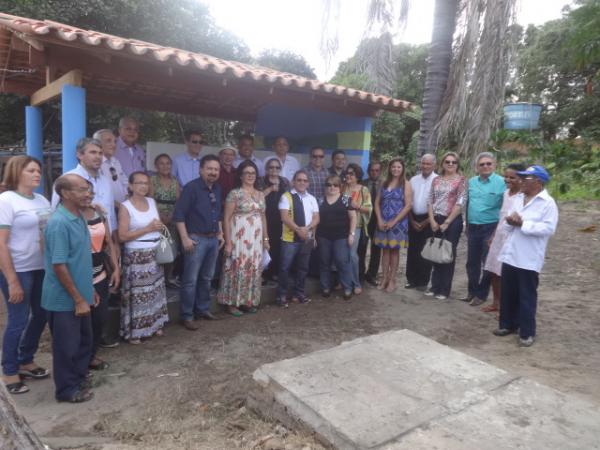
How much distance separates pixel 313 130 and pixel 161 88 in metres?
2.60

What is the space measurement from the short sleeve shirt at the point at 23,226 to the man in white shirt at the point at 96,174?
0.26 meters

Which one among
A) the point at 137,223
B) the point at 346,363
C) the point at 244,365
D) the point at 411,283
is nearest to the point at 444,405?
the point at 346,363

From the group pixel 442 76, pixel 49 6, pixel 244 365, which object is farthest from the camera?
pixel 49 6

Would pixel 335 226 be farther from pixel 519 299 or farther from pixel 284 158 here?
pixel 519 299

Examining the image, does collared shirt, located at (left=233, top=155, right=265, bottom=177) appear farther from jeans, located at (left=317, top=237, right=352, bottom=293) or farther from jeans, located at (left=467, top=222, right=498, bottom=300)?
jeans, located at (left=467, top=222, right=498, bottom=300)

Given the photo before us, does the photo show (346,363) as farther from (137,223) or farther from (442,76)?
(442,76)

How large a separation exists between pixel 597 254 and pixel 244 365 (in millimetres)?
7364

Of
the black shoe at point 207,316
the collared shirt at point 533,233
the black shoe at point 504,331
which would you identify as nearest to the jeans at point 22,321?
the black shoe at point 207,316

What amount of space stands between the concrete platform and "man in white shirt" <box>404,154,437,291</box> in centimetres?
264

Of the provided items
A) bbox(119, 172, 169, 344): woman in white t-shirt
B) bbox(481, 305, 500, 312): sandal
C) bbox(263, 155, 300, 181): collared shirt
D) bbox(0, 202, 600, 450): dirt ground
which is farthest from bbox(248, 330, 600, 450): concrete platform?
bbox(263, 155, 300, 181): collared shirt

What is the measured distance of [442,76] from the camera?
23.4 ft

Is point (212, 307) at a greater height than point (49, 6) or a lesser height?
lesser

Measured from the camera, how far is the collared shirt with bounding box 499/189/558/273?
12.9ft

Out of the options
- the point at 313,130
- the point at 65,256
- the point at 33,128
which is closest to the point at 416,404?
the point at 65,256
